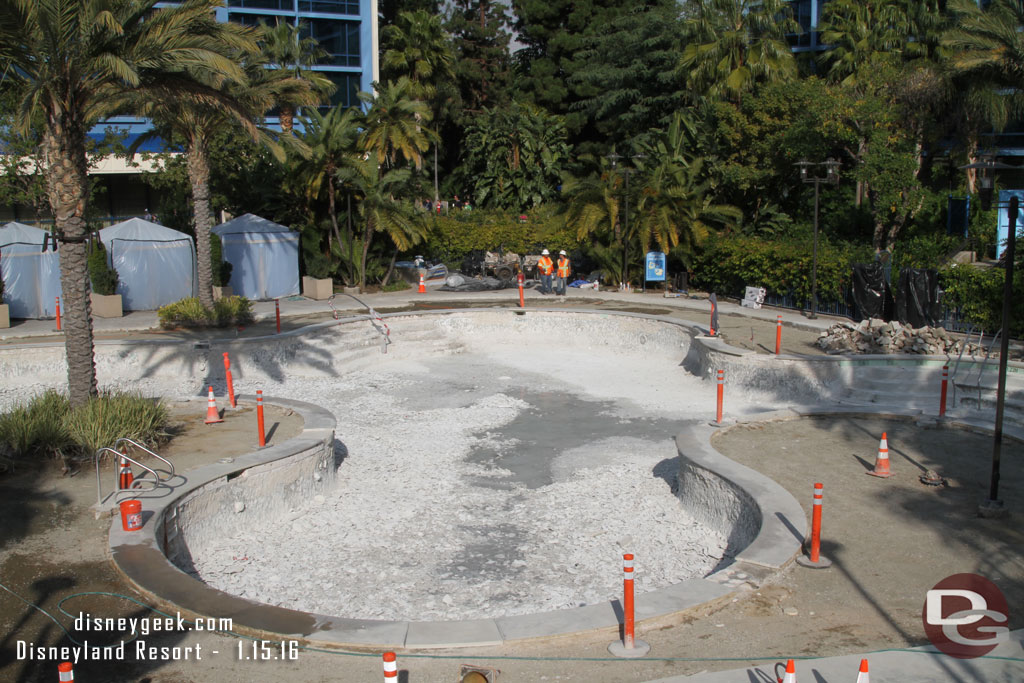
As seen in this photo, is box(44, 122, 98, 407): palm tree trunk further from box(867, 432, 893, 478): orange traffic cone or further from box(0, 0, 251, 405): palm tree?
box(867, 432, 893, 478): orange traffic cone

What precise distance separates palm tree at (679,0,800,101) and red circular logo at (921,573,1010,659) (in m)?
A: 26.3

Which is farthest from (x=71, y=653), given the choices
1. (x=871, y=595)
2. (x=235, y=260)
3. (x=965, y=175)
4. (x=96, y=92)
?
(x=965, y=175)

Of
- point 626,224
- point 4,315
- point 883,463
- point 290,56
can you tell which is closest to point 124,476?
point 883,463

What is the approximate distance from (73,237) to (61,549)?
18.8ft

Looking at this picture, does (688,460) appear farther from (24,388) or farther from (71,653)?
(24,388)

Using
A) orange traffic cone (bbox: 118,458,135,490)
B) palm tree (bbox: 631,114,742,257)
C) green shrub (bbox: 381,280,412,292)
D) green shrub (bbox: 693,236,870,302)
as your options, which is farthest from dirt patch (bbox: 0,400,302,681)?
palm tree (bbox: 631,114,742,257)

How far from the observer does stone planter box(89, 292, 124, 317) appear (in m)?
24.4

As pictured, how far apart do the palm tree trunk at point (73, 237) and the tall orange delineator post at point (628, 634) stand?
9.66 meters

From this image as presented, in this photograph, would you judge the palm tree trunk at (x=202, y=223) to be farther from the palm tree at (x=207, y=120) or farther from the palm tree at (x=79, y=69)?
the palm tree at (x=79, y=69)

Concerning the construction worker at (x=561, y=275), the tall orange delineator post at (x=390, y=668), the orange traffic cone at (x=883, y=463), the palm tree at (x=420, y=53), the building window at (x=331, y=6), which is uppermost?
the building window at (x=331, y=6)

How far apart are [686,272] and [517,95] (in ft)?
95.0

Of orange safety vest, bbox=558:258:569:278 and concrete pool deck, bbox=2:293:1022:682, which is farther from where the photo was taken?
orange safety vest, bbox=558:258:569:278

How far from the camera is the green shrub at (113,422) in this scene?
39.9 feet

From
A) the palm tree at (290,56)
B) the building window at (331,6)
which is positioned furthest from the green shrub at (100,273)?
the building window at (331,6)
